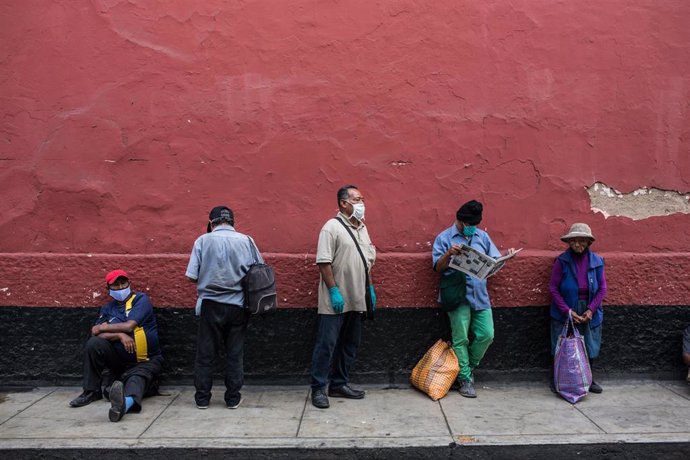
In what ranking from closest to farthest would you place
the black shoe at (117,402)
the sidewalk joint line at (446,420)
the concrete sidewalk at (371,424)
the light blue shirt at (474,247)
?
the concrete sidewalk at (371,424) < the sidewalk joint line at (446,420) < the black shoe at (117,402) < the light blue shirt at (474,247)

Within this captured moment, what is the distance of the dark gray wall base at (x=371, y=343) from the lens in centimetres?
546

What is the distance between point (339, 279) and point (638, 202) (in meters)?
2.94

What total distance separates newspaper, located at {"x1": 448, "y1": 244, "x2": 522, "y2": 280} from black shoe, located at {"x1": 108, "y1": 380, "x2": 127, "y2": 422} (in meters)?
2.75

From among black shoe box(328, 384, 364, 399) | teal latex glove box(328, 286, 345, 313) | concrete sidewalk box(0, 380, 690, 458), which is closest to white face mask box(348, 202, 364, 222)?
teal latex glove box(328, 286, 345, 313)

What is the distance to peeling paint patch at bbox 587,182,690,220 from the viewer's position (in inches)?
224

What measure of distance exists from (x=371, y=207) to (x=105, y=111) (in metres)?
2.55

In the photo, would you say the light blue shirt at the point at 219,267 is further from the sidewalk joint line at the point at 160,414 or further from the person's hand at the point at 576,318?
the person's hand at the point at 576,318

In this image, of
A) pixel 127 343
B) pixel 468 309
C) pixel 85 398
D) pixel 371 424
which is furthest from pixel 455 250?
Answer: pixel 85 398

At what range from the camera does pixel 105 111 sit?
554 centimetres

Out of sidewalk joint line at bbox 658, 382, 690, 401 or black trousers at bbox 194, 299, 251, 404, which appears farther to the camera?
sidewalk joint line at bbox 658, 382, 690, 401

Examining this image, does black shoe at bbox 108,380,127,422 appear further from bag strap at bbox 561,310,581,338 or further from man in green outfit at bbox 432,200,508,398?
bag strap at bbox 561,310,581,338

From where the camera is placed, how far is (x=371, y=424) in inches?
183

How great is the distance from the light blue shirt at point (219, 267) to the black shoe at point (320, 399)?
37.9 inches

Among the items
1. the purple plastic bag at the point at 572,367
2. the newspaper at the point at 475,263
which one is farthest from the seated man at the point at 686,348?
the newspaper at the point at 475,263
